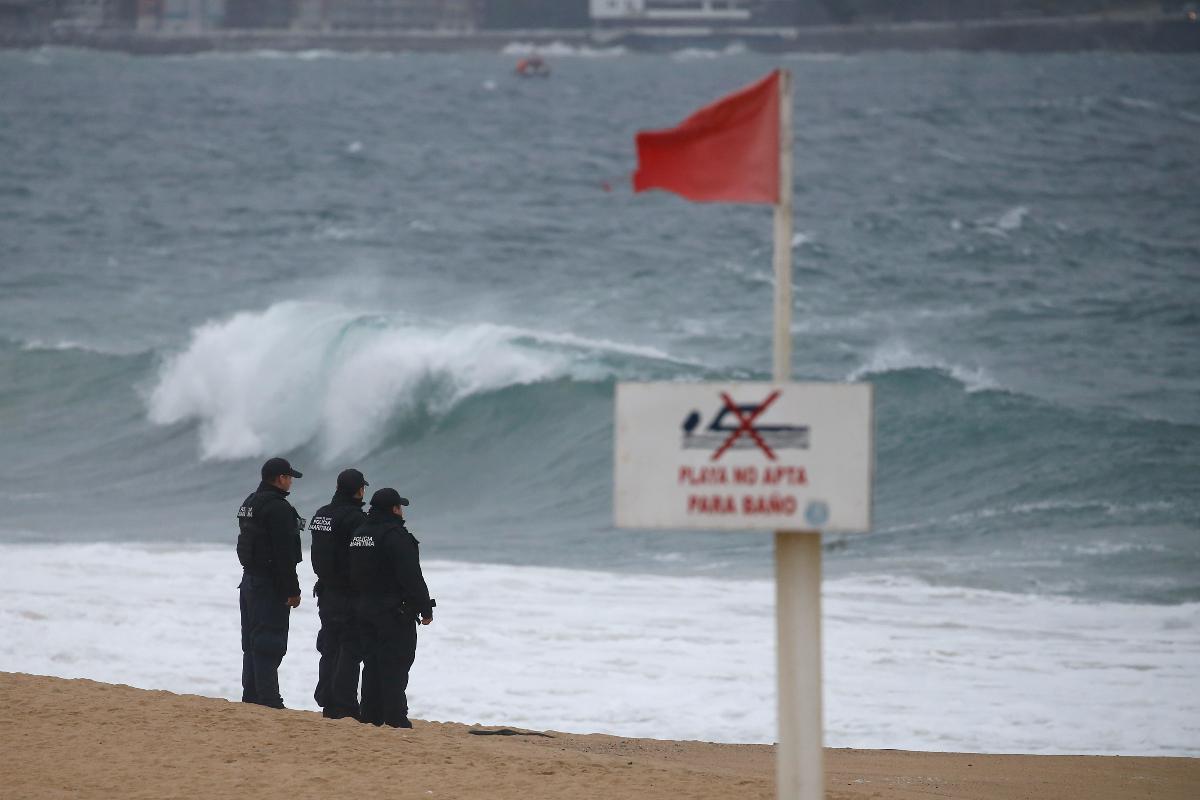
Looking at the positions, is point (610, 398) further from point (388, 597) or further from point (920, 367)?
point (388, 597)

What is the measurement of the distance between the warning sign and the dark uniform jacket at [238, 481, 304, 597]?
3.58 metres

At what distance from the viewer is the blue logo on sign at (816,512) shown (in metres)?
4.98

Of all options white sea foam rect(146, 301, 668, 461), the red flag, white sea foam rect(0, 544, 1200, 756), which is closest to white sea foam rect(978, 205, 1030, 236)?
white sea foam rect(146, 301, 668, 461)

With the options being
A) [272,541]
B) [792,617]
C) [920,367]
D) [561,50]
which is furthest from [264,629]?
[561,50]

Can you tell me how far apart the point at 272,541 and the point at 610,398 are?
15750mm

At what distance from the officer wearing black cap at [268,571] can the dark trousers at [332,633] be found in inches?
6.5

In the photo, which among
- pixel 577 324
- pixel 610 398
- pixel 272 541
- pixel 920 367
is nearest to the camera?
pixel 272 541

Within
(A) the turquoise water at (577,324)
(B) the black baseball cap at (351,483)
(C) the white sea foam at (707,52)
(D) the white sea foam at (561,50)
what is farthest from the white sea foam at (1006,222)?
A: (D) the white sea foam at (561,50)

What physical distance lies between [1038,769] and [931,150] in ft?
166

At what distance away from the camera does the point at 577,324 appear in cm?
3077

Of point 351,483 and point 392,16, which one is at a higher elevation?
point 392,16

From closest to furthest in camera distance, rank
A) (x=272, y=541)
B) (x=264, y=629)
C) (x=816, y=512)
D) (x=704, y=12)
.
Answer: (x=816, y=512), (x=272, y=541), (x=264, y=629), (x=704, y=12)

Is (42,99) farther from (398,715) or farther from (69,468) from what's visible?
(398,715)

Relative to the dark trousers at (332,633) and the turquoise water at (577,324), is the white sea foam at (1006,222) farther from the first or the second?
the dark trousers at (332,633)
